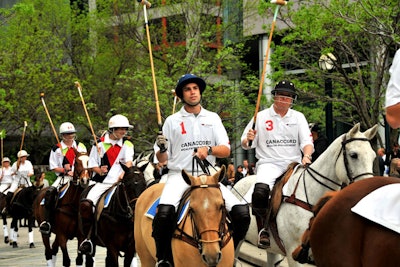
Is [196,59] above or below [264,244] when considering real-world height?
above

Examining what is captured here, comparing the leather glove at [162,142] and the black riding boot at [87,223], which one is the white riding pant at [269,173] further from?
the black riding boot at [87,223]

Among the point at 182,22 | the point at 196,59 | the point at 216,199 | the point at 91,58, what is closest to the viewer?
the point at 216,199

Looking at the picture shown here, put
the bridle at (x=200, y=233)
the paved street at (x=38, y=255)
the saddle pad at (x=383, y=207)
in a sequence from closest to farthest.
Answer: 1. the saddle pad at (x=383, y=207)
2. the bridle at (x=200, y=233)
3. the paved street at (x=38, y=255)

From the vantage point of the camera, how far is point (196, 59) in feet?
123

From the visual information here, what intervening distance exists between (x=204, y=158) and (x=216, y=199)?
819 mm

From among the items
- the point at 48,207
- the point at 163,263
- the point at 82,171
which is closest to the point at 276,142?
Answer: the point at 163,263

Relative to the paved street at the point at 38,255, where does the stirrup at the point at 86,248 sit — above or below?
above

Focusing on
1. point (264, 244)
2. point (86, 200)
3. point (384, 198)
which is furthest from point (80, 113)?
point (384, 198)

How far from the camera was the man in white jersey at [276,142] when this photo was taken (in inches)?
443

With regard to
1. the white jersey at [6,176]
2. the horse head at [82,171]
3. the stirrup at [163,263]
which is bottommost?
the white jersey at [6,176]

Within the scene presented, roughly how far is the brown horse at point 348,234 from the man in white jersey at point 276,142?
462 centimetres

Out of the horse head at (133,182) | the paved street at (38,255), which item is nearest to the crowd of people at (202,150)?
the horse head at (133,182)

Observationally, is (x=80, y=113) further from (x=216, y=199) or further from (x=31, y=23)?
(x=216, y=199)

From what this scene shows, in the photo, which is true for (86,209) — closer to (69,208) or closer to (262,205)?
(69,208)
